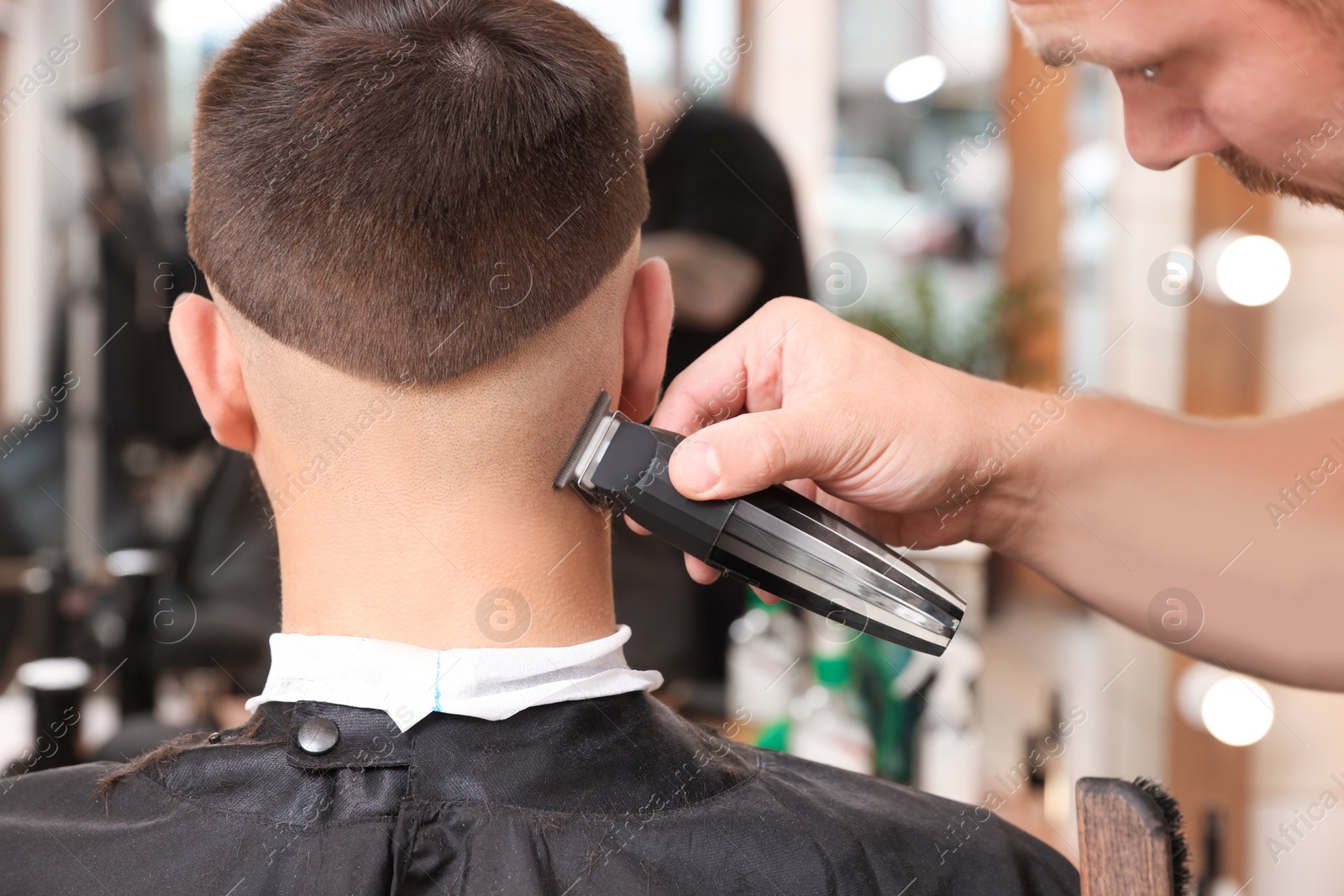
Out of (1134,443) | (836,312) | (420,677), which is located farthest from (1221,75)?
(836,312)

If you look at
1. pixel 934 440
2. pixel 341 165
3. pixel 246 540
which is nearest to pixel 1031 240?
pixel 246 540

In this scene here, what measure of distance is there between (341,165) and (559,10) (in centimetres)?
28

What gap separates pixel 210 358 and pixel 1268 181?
1.11 meters

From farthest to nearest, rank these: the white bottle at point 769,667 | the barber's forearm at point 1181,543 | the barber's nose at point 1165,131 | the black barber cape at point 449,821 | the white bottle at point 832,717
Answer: the white bottle at point 769,667 → the white bottle at point 832,717 → the barber's forearm at point 1181,543 → the barber's nose at point 1165,131 → the black barber cape at point 449,821

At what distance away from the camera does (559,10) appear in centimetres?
108

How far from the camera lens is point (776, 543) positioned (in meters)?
0.94

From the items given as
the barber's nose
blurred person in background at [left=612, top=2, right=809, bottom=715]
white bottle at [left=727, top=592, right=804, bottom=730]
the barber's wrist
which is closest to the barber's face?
the barber's nose

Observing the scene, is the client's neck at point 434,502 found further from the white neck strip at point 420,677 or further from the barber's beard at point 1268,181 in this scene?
the barber's beard at point 1268,181

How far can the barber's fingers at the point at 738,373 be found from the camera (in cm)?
112

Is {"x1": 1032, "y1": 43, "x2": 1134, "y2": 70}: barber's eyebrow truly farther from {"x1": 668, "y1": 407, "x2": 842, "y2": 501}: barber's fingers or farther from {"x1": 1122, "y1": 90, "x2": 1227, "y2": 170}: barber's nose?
{"x1": 668, "y1": 407, "x2": 842, "y2": 501}: barber's fingers

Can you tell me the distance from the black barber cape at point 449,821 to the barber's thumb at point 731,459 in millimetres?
225

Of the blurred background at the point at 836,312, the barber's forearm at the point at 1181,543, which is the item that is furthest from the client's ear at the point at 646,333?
the barber's forearm at the point at 1181,543

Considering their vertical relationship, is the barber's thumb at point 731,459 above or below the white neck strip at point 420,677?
above

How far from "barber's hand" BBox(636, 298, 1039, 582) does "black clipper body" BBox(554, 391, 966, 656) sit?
35 mm
